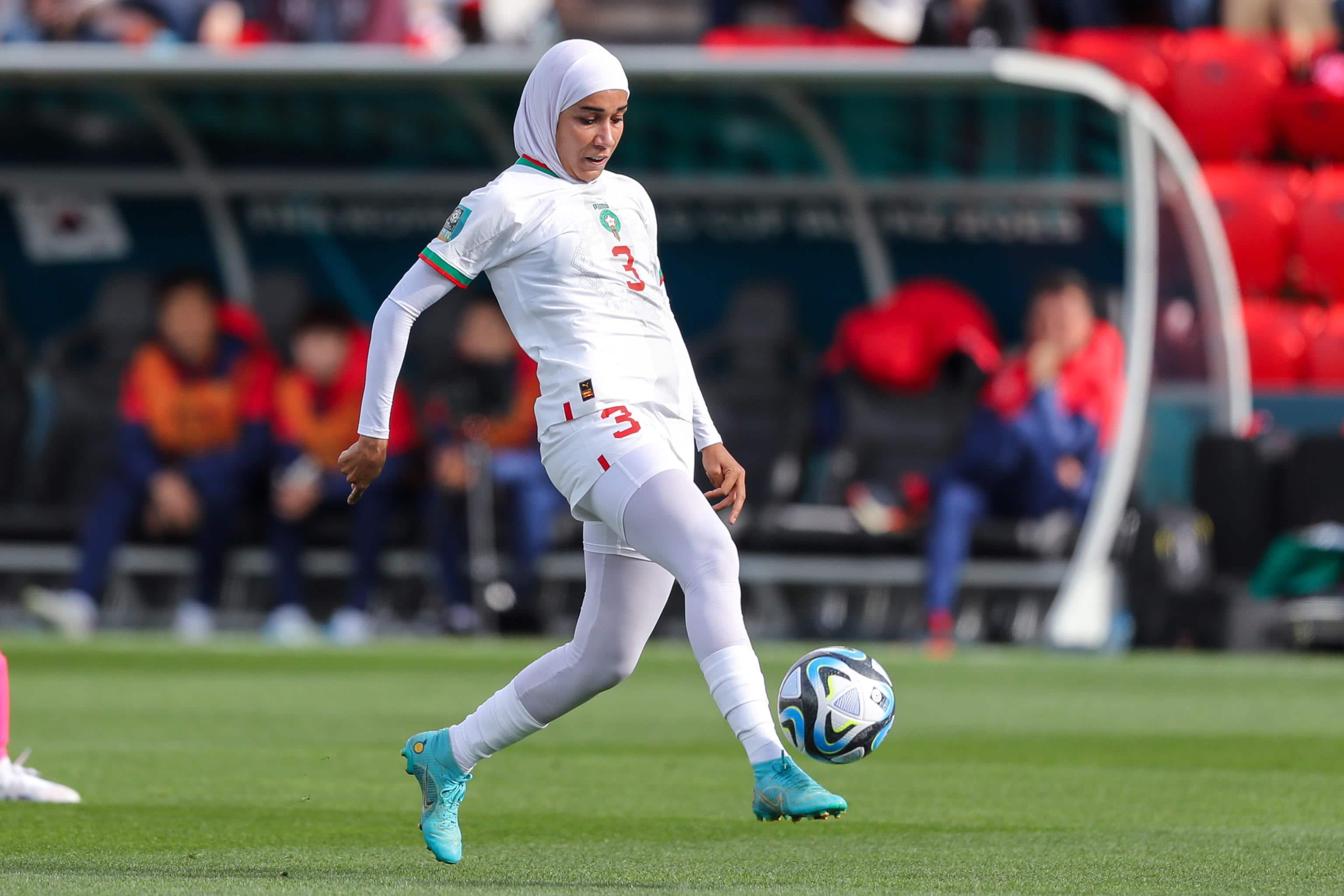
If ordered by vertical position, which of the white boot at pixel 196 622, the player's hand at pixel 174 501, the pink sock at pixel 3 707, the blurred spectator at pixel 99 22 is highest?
the blurred spectator at pixel 99 22

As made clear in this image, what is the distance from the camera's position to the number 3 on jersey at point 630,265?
17.0 feet

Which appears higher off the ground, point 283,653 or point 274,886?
point 274,886

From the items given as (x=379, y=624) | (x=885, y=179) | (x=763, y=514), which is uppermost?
(x=885, y=179)

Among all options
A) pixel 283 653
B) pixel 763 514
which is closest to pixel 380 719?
pixel 283 653

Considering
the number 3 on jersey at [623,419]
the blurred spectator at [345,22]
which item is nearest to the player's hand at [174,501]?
the blurred spectator at [345,22]

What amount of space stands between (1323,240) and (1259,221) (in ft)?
1.48

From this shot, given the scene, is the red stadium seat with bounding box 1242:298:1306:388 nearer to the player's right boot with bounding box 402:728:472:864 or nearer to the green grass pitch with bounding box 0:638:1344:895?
the green grass pitch with bounding box 0:638:1344:895

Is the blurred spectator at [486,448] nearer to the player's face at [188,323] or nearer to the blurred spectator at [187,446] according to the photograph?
the blurred spectator at [187,446]

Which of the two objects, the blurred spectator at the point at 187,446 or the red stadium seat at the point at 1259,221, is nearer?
the blurred spectator at the point at 187,446

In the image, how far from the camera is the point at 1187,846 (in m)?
5.44

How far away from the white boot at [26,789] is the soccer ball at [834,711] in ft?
7.17

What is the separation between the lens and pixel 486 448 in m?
13.7

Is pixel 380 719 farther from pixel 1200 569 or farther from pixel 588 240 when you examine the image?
pixel 1200 569

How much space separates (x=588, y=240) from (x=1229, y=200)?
12115mm
